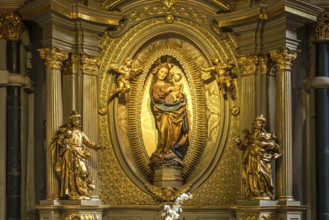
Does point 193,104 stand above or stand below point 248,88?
below

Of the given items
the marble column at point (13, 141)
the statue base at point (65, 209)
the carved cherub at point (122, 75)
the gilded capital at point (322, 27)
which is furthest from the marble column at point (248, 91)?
the marble column at point (13, 141)

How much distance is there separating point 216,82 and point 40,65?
338cm

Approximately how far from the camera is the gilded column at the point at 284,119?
49.8ft

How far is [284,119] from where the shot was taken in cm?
1523

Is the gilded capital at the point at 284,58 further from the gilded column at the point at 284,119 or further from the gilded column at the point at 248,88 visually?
the gilded column at the point at 248,88

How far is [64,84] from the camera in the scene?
618 inches

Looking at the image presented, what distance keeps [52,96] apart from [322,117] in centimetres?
497

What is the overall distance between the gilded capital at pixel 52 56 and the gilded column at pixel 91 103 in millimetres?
518

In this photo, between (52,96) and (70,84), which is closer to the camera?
(52,96)

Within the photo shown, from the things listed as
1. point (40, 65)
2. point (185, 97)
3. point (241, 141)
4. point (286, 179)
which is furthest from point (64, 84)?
point (286, 179)

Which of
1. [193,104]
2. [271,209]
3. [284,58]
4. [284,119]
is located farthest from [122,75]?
[271,209]

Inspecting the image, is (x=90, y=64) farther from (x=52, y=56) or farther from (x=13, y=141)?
(x=13, y=141)

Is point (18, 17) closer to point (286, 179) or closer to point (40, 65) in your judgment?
point (40, 65)

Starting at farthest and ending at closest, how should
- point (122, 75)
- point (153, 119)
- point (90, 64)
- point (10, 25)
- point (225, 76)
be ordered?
point (153, 119) → point (122, 75) → point (225, 76) → point (90, 64) → point (10, 25)
